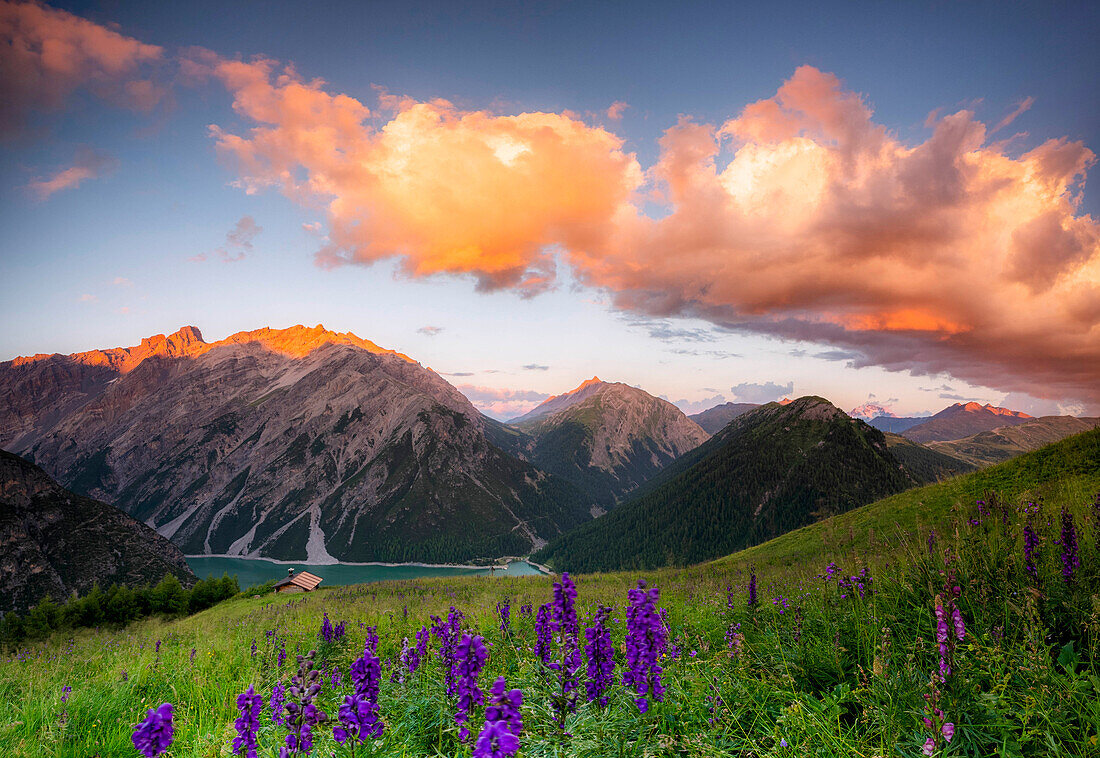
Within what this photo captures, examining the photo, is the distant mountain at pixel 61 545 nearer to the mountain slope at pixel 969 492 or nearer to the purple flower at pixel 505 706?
the mountain slope at pixel 969 492

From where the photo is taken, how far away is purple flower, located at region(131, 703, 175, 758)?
10.3 ft

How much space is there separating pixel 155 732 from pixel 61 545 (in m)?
184

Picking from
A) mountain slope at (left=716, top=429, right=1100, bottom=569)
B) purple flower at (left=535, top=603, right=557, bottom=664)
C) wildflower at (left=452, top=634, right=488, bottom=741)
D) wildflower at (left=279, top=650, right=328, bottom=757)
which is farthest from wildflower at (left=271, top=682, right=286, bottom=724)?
mountain slope at (left=716, top=429, right=1100, bottom=569)

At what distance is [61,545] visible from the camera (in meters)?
125

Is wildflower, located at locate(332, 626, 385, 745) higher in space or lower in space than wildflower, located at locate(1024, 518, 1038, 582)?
lower

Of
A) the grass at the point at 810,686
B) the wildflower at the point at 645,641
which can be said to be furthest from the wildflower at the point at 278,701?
the wildflower at the point at 645,641

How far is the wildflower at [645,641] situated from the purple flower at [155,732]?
12.2 ft

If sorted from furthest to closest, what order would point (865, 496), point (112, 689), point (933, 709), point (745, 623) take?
1. point (865, 496)
2. point (745, 623)
3. point (112, 689)
4. point (933, 709)

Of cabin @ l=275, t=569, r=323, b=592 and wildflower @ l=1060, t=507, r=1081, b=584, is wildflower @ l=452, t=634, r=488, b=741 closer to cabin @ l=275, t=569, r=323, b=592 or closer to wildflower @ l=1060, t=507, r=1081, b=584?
wildflower @ l=1060, t=507, r=1081, b=584

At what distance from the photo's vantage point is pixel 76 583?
118 meters

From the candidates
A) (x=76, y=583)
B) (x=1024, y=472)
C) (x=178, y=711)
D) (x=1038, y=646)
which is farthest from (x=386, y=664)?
(x=76, y=583)

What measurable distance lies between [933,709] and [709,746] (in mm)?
1704

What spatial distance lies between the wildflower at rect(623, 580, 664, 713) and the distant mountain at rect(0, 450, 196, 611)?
510 ft

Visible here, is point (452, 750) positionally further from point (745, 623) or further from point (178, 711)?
point (745, 623)
